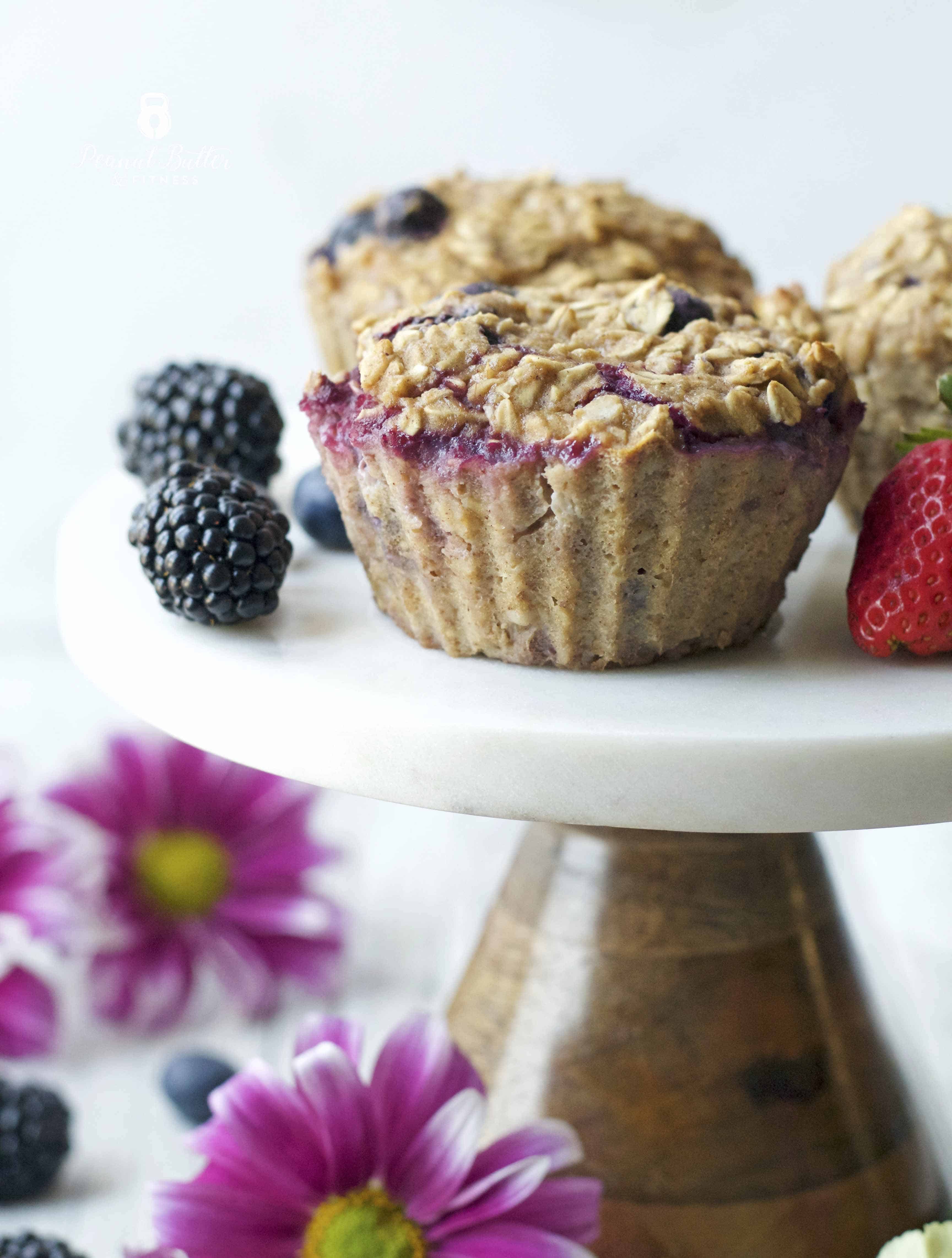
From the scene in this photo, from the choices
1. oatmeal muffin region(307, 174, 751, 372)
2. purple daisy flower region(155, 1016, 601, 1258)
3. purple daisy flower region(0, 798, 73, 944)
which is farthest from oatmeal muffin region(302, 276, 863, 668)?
purple daisy flower region(0, 798, 73, 944)

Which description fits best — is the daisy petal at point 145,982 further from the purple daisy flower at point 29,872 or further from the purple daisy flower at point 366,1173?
the purple daisy flower at point 366,1173

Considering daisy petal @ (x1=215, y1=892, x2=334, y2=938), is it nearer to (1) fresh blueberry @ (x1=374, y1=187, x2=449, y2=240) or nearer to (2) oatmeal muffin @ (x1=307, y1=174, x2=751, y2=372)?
(2) oatmeal muffin @ (x1=307, y1=174, x2=751, y2=372)

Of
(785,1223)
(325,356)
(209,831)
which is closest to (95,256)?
(325,356)

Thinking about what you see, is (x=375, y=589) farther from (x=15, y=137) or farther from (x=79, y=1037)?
(x=15, y=137)

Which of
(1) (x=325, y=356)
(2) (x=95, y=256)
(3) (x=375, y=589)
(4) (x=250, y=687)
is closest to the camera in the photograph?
(4) (x=250, y=687)

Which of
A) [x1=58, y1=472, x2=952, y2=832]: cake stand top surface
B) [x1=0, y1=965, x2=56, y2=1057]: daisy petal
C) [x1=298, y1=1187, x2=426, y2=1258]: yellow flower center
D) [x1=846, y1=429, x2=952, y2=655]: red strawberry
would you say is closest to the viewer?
[x1=58, y1=472, x2=952, y2=832]: cake stand top surface

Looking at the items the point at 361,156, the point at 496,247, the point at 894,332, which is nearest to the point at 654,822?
the point at 894,332

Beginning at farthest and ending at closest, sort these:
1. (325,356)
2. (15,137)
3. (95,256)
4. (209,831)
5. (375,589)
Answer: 1. (95,256)
2. (15,137)
3. (209,831)
4. (325,356)
5. (375,589)

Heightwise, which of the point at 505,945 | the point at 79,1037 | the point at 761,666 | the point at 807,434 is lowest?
the point at 79,1037
